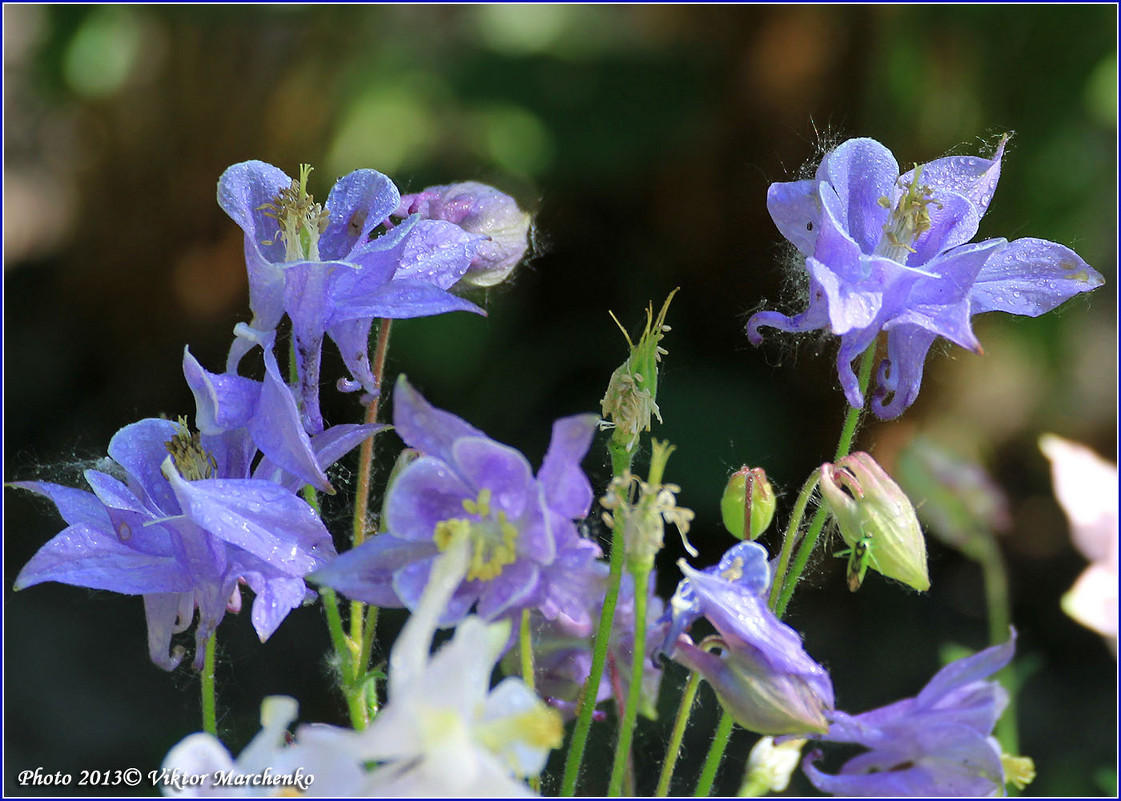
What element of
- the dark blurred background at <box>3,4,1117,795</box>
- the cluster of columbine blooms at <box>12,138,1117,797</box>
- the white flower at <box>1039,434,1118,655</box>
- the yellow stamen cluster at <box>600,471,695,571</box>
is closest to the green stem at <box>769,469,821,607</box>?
the cluster of columbine blooms at <box>12,138,1117,797</box>

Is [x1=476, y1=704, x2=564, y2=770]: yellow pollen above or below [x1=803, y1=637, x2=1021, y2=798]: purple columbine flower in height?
above

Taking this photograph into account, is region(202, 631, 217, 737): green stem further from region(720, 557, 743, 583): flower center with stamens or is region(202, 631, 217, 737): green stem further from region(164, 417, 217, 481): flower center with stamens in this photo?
region(720, 557, 743, 583): flower center with stamens

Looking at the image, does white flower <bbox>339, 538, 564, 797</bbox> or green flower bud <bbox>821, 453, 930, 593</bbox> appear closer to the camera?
white flower <bbox>339, 538, 564, 797</bbox>

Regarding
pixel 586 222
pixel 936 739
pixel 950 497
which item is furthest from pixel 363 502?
pixel 586 222

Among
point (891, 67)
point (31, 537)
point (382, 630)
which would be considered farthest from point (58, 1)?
point (382, 630)

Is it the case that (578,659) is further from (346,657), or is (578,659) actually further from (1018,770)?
(1018,770)

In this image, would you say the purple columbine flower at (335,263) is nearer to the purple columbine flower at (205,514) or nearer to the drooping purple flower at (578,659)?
the purple columbine flower at (205,514)

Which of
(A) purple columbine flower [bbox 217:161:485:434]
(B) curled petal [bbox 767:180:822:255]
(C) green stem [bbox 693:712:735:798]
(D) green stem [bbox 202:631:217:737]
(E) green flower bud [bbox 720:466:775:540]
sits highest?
(B) curled petal [bbox 767:180:822:255]
